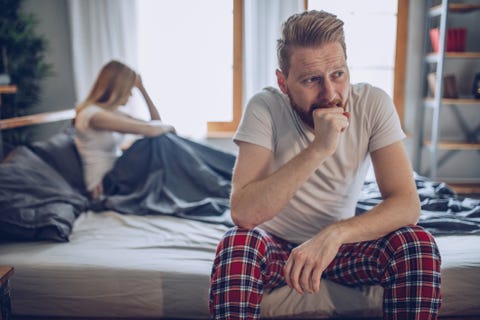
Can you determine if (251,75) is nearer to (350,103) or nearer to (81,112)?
(81,112)

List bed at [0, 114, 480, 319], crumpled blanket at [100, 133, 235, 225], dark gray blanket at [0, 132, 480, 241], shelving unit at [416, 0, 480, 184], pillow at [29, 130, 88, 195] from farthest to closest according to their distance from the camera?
shelving unit at [416, 0, 480, 184], pillow at [29, 130, 88, 195], crumpled blanket at [100, 133, 235, 225], dark gray blanket at [0, 132, 480, 241], bed at [0, 114, 480, 319]

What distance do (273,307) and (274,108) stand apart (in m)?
0.54

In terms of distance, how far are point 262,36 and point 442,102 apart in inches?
53.4

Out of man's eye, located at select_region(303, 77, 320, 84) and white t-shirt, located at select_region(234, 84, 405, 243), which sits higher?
man's eye, located at select_region(303, 77, 320, 84)

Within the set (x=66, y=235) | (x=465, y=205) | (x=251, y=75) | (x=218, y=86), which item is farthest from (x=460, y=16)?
(x=66, y=235)

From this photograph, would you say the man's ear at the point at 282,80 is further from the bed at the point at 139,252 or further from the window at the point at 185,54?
the window at the point at 185,54

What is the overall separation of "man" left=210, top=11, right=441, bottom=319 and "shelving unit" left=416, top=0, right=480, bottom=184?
6.88 ft

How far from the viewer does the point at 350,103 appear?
1.15 metres

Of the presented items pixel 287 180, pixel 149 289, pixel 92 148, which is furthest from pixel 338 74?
pixel 92 148

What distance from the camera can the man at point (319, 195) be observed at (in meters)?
0.91

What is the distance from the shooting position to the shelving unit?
2.96 meters

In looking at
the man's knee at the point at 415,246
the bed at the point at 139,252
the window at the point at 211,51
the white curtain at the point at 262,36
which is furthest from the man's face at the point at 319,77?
the window at the point at 211,51

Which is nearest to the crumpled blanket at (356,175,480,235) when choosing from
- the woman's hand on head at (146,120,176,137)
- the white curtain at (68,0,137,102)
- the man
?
the man

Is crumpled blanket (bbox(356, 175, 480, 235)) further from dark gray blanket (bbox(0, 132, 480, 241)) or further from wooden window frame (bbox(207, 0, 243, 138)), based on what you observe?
wooden window frame (bbox(207, 0, 243, 138))
